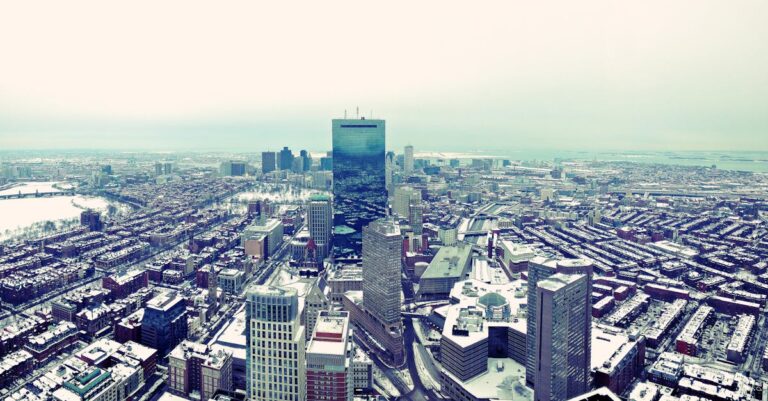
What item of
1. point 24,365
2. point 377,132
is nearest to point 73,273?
point 24,365

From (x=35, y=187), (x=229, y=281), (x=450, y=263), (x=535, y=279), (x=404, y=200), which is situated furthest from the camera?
(x=35, y=187)

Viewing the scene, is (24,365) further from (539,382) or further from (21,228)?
(21,228)

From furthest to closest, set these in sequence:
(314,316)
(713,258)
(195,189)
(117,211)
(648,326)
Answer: (195,189) < (117,211) < (713,258) < (648,326) < (314,316)

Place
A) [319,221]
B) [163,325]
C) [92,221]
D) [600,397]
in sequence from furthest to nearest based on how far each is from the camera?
[92,221] → [319,221] → [163,325] → [600,397]

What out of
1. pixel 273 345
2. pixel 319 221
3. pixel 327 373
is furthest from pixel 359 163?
pixel 273 345

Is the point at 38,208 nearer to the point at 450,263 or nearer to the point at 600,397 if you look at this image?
the point at 450,263

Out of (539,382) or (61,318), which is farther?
(61,318)

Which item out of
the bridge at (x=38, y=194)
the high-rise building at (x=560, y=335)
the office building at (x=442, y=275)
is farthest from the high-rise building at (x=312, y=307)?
the bridge at (x=38, y=194)

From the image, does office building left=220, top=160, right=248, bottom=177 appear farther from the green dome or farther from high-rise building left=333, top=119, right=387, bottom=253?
the green dome
